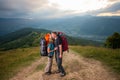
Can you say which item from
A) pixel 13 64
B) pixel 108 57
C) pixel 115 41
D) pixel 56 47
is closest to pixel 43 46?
pixel 56 47

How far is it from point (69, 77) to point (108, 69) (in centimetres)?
394

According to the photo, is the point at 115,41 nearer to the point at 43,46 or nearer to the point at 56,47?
the point at 43,46

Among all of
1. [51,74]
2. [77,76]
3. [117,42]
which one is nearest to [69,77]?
[77,76]

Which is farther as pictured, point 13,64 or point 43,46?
point 13,64

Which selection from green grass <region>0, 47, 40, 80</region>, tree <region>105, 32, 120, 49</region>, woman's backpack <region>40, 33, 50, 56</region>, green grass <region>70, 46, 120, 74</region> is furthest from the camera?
tree <region>105, 32, 120, 49</region>

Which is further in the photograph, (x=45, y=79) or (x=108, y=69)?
(x=108, y=69)

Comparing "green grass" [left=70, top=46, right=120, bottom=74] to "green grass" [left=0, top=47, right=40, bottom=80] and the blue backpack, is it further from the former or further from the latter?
"green grass" [left=0, top=47, right=40, bottom=80]

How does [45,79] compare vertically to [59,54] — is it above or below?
below

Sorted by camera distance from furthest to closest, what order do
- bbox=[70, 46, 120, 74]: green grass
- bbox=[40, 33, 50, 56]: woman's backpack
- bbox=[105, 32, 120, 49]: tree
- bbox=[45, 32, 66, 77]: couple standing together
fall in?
bbox=[105, 32, 120, 49]: tree < bbox=[70, 46, 120, 74]: green grass < bbox=[40, 33, 50, 56]: woman's backpack < bbox=[45, 32, 66, 77]: couple standing together

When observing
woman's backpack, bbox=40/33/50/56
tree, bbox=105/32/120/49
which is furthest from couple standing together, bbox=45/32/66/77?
tree, bbox=105/32/120/49

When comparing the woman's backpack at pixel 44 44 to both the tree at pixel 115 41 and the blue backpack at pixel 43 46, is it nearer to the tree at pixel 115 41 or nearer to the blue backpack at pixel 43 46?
the blue backpack at pixel 43 46

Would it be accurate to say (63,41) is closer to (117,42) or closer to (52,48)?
(52,48)

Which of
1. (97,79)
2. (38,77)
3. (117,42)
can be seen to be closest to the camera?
(97,79)

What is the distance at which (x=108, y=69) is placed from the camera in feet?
43.1
